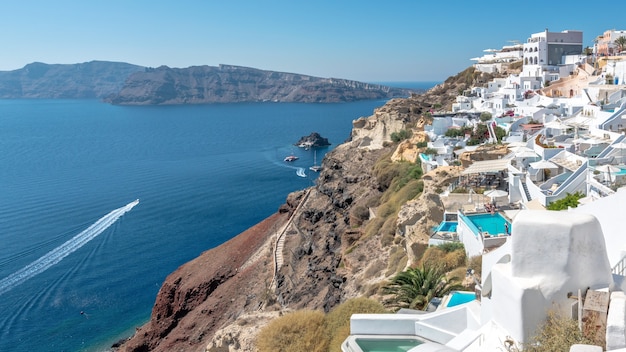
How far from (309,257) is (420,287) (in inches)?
689

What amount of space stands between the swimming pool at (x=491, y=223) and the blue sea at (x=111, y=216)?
19985 millimetres

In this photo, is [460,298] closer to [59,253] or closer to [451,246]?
[451,246]

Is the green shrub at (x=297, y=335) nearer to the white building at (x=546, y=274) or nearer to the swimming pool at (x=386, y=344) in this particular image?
the swimming pool at (x=386, y=344)

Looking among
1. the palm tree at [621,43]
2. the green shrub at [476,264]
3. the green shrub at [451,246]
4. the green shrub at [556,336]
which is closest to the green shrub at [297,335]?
the green shrub at [476,264]

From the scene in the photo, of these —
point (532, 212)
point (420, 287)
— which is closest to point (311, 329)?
point (420, 287)

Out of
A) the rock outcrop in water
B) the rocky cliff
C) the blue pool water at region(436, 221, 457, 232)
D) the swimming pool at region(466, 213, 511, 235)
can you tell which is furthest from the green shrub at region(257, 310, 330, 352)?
the rock outcrop in water

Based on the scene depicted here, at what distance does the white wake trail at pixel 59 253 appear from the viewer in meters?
33.1

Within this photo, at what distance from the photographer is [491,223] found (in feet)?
50.5

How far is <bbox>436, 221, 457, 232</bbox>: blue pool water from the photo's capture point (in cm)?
1662

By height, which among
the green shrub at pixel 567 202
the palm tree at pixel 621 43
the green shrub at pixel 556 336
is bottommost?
the green shrub at pixel 567 202

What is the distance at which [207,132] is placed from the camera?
4176 inches

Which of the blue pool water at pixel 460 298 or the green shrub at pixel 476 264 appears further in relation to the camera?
the green shrub at pixel 476 264

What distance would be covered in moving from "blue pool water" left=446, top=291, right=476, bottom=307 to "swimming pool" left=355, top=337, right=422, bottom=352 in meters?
Result: 1.73

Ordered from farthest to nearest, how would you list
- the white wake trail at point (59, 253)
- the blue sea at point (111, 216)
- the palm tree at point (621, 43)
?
the palm tree at point (621, 43) → the white wake trail at point (59, 253) → the blue sea at point (111, 216)
